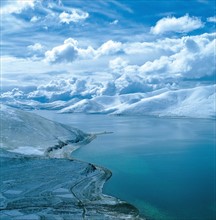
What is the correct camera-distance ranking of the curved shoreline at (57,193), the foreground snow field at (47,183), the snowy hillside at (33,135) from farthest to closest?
1. the snowy hillside at (33,135)
2. the foreground snow field at (47,183)
3. the curved shoreline at (57,193)

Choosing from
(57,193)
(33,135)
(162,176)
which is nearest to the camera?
(57,193)

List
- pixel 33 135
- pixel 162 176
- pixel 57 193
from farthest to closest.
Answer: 1. pixel 33 135
2. pixel 162 176
3. pixel 57 193

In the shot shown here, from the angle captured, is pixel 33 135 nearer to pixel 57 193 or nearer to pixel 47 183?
pixel 47 183

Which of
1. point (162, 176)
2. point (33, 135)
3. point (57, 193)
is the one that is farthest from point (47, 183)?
point (33, 135)

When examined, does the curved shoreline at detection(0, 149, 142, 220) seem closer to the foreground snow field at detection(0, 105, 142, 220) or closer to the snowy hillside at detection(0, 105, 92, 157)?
the foreground snow field at detection(0, 105, 142, 220)

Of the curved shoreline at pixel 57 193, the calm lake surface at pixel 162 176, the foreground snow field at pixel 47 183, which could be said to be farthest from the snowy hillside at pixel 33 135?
the curved shoreline at pixel 57 193

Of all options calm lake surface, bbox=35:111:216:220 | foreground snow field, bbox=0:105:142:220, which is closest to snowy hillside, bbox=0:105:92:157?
foreground snow field, bbox=0:105:142:220

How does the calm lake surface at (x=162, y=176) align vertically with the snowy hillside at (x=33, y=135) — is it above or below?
below

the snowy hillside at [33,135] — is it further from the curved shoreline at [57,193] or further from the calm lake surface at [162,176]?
the curved shoreline at [57,193]
